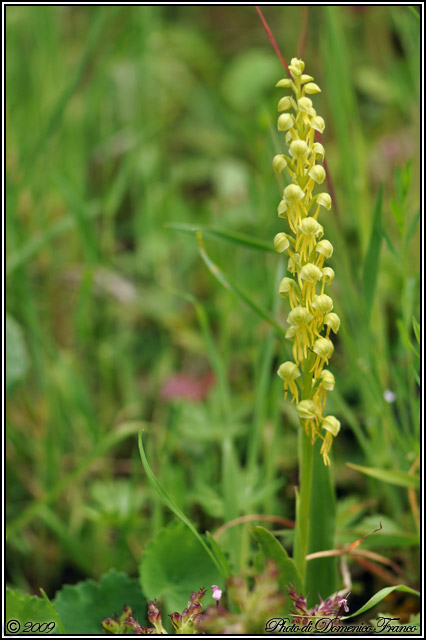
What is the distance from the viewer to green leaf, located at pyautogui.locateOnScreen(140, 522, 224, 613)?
2.86 ft

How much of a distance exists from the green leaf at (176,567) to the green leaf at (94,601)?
55 mm

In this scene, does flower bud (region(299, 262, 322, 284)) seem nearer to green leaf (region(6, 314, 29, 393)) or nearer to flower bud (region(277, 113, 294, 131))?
flower bud (region(277, 113, 294, 131))

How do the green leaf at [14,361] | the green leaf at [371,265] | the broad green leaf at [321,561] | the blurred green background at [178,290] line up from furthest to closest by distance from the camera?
1. the green leaf at [14,361]
2. the blurred green background at [178,290]
3. the green leaf at [371,265]
4. the broad green leaf at [321,561]

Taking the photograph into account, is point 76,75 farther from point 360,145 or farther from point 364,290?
point 364,290

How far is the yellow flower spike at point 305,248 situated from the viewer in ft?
2.18

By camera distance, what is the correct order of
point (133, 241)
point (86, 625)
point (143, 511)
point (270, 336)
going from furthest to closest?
point (133, 241)
point (143, 511)
point (270, 336)
point (86, 625)

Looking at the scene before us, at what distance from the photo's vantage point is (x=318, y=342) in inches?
26.8

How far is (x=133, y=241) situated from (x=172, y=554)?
4.00 ft

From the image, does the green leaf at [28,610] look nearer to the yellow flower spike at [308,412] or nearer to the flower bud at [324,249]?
the yellow flower spike at [308,412]

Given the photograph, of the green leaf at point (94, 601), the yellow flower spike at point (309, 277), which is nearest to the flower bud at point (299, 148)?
the yellow flower spike at point (309, 277)

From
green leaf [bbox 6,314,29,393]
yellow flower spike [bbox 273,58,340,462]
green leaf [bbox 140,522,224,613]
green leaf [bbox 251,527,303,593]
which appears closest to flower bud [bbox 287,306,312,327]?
yellow flower spike [bbox 273,58,340,462]

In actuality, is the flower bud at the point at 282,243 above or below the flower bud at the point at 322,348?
above

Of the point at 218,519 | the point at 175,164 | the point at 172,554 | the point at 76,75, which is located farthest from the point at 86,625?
the point at 175,164

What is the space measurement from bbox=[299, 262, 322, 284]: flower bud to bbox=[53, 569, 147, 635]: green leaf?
537 mm
